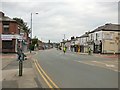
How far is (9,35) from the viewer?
65.1 metres

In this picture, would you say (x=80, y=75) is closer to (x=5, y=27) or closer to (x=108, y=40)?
(x=5, y=27)

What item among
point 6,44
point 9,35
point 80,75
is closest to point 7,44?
point 6,44

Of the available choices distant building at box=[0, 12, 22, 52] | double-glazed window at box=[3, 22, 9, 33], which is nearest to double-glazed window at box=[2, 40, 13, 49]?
distant building at box=[0, 12, 22, 52]

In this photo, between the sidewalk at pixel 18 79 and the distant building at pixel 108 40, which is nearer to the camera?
the sidewalk at pixel 18 79

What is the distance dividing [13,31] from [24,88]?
54740 mm

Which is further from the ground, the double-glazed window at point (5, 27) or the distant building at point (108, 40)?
the double-glazed window at point (5, 27)

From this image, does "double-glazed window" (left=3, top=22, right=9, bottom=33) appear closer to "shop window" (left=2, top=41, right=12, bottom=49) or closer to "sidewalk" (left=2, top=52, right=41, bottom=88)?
"shop window" (left=2, top=41, right=12, bottom=49)

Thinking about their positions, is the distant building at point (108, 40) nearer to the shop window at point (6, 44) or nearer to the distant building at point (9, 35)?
the distant building at point (9, 35)

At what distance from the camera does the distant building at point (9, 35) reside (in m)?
64.9

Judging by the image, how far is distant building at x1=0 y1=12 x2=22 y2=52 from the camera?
6491 cm

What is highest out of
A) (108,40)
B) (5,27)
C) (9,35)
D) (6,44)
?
(5,27)

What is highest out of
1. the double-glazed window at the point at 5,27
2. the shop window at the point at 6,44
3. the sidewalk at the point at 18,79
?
the double-glazed window at the point at 5,27

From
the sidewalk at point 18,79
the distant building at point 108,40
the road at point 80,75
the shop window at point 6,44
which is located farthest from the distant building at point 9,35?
the sidewalk at point 18,79

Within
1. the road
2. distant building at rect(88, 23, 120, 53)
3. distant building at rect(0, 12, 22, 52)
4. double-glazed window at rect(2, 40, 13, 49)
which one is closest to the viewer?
the road
